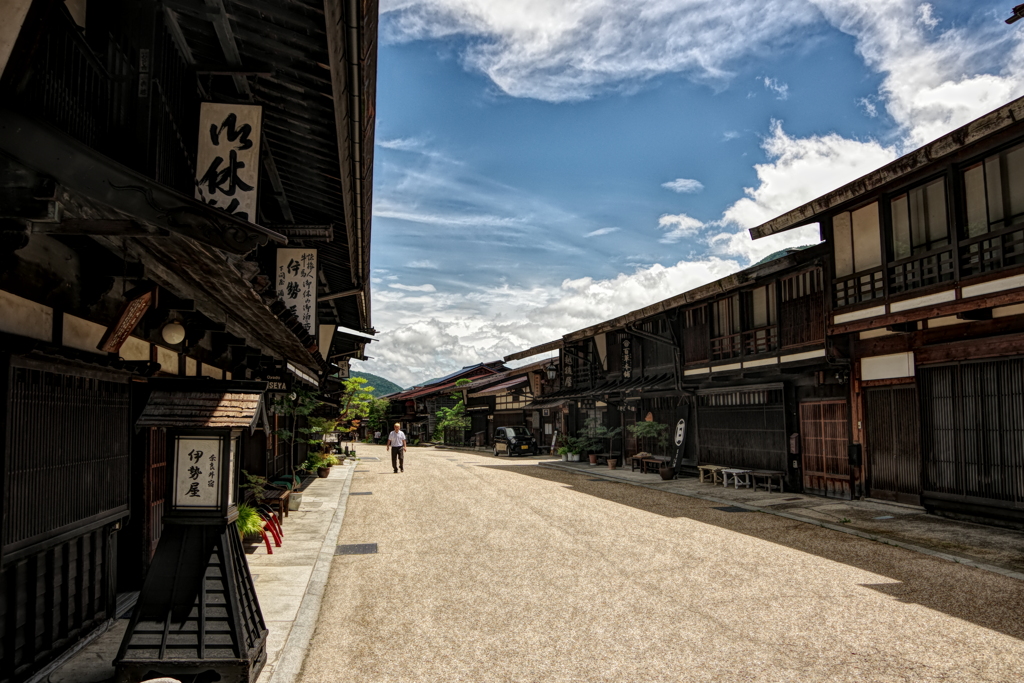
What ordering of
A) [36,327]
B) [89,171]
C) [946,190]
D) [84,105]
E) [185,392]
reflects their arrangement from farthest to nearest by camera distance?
[946,190]
[185,392]
[84,105]
[36,327]
[89,171]

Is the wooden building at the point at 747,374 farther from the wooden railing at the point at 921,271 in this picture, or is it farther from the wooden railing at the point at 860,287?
the wooden railing at the point at 921,271

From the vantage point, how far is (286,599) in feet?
25.5

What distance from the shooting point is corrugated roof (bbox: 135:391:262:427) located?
18.0 ft

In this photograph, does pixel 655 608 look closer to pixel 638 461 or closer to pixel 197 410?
pixel 197 410

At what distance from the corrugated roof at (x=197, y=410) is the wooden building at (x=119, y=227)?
54 cm

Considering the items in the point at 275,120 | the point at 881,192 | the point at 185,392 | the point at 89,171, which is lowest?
the point at 185,392

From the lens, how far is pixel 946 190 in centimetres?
1250

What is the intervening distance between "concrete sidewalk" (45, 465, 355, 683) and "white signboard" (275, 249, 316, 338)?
13.5 ft

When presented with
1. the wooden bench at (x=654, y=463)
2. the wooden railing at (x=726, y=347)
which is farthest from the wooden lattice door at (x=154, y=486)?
the wooden bench at (x=654, y=463)

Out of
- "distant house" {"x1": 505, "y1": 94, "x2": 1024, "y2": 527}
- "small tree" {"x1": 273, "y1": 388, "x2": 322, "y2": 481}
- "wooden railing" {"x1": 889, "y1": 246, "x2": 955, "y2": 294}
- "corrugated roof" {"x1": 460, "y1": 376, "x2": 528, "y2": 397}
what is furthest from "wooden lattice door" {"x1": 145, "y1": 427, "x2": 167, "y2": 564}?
"corrugated roof" {"x1": 460, "y1": 376, "x2": 528, "y2": 397}

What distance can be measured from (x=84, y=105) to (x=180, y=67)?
2293mm

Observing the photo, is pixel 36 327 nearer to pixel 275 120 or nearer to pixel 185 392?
pixel 185 392

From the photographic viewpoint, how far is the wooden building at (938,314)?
38.2ft

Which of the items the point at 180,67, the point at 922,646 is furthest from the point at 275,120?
the point at 922,646
